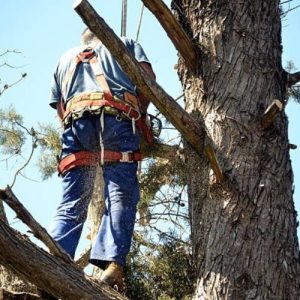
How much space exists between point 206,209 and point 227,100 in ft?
1.39

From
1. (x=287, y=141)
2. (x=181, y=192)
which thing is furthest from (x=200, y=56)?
(x=181, y=192)

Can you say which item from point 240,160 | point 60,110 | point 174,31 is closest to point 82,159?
point 60,110

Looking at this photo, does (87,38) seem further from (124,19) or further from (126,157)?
(124,19)

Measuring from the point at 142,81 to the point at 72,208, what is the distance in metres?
0.84

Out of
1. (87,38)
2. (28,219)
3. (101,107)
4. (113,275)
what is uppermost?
(87,38)

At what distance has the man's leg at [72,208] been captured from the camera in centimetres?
276

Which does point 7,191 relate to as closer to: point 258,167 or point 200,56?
point 258,167

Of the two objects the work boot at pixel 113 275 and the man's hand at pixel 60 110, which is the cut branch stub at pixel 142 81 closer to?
the work boot at pixel 113 275

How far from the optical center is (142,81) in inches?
89.4

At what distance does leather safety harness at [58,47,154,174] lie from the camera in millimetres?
2834

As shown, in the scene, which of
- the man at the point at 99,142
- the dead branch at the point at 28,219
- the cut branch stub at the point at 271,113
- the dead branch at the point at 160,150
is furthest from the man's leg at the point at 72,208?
the cut branch stub at the point at 271,113

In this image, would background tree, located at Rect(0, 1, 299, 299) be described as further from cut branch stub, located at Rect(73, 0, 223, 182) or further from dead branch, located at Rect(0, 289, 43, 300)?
dead branch, located at Rect(0, 289, 43, 300)

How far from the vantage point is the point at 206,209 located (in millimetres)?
2297

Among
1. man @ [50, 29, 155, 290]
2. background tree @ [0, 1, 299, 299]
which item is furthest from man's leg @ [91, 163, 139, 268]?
background tree @ [0, 1, 299, 299]
